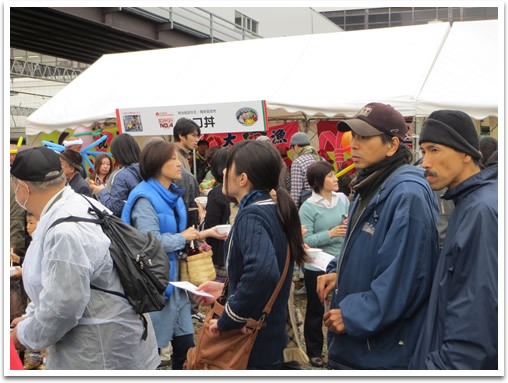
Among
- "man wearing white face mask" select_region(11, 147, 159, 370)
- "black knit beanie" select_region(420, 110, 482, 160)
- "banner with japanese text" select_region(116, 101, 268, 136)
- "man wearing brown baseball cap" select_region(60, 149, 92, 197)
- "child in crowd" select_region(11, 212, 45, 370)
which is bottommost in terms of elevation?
"child in crowd" select_region(11, 212, 45, 370)

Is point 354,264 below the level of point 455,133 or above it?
below

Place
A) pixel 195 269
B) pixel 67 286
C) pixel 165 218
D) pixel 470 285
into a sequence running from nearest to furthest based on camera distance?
pixel 470 285
pixel 67 286
pixel 165 218
pixel 195 269

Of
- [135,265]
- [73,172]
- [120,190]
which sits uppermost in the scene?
[73,172]

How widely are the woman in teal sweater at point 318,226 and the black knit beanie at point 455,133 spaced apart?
2.72 m

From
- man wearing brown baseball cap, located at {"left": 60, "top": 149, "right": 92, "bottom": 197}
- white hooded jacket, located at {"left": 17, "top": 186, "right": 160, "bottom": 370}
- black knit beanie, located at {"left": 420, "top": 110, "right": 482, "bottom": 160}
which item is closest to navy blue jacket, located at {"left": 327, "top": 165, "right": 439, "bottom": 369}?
black knit beanie, located at {"left": 420, "top": 110, "right": 482, "bottom": 160}

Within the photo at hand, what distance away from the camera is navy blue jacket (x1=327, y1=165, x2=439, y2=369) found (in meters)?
2.08

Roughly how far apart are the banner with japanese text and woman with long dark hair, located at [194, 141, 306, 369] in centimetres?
532

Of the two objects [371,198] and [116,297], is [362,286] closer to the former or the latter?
[371,198]

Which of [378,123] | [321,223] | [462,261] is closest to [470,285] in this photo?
[462,261]

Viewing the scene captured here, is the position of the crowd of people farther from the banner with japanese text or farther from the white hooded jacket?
the banner with japanese text

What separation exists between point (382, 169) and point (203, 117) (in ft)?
20.9

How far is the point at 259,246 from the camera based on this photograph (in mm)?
2461

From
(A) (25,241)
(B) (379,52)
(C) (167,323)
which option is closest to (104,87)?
(B) (379,52)

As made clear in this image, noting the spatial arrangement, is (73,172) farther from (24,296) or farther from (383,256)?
(383,256)
